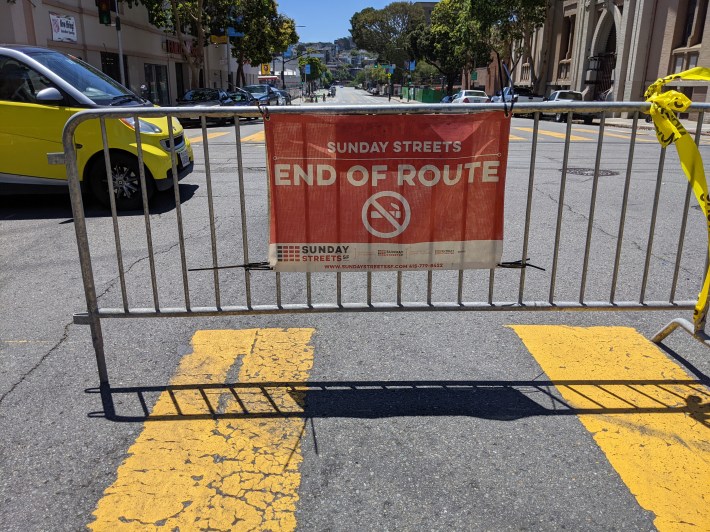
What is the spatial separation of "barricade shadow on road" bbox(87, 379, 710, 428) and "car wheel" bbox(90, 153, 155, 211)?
5.13 meters

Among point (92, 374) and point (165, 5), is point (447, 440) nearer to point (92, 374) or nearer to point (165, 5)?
point (92, 374)

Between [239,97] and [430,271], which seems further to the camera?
[239,97]

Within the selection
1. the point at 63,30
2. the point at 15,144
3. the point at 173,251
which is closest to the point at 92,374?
the point at 173,251

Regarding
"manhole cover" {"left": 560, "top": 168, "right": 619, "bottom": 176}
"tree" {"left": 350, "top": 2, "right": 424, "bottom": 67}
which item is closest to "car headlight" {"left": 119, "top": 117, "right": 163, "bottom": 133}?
"manhole cover" {"left": 560, "top": 168, "right": 619, "bottom": 176}

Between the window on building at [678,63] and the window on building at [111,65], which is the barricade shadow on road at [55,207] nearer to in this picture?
the window on building at [111,65]

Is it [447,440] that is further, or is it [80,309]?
[80,309]

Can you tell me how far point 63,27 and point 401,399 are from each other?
1037 inches

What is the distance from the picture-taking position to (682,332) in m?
4.25

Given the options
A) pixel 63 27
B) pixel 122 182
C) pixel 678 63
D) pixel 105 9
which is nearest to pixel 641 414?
pixel 122 182

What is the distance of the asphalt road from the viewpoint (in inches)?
99.6

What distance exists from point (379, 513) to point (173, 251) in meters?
4.36

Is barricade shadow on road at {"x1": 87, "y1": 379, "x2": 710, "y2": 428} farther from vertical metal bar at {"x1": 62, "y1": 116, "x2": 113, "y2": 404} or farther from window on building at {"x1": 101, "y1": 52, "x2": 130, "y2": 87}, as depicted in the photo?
window on building at {"x1": 101, "y1": 52, "x2": 130, "y2": 87}

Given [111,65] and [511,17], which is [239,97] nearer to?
[111,65]

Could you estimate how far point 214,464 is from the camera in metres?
2.81
